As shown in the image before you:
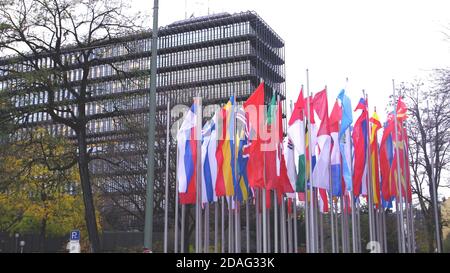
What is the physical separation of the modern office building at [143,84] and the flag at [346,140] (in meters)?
11.4

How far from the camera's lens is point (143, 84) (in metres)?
28.1

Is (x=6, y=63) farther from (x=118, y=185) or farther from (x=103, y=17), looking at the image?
(x=118, y=185)

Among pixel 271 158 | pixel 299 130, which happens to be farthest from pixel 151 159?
pixel 299 130

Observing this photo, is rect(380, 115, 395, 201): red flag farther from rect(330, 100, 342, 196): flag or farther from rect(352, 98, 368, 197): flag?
rect(330, 100, 342, 196): flag

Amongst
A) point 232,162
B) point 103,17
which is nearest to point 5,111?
point 103,17

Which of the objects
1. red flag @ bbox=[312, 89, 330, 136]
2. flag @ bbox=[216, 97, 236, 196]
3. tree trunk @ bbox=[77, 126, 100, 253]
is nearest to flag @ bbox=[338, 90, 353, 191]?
red flag @ bbox=[312, 89, 330, 136]

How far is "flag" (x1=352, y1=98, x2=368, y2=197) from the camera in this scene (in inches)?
768

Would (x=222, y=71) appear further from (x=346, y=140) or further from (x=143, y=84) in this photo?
(x=346, y=140)

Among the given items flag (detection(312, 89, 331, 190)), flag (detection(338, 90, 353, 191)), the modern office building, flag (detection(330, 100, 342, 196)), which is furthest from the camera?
the modern office building

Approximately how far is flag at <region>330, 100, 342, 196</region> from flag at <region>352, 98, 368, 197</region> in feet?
1.87

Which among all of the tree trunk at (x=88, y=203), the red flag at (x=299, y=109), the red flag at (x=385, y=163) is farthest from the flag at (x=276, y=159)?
the tree trunk at (x=88, y=203)

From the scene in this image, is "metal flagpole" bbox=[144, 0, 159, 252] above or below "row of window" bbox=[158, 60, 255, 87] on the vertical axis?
below

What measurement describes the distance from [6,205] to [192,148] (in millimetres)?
32026
